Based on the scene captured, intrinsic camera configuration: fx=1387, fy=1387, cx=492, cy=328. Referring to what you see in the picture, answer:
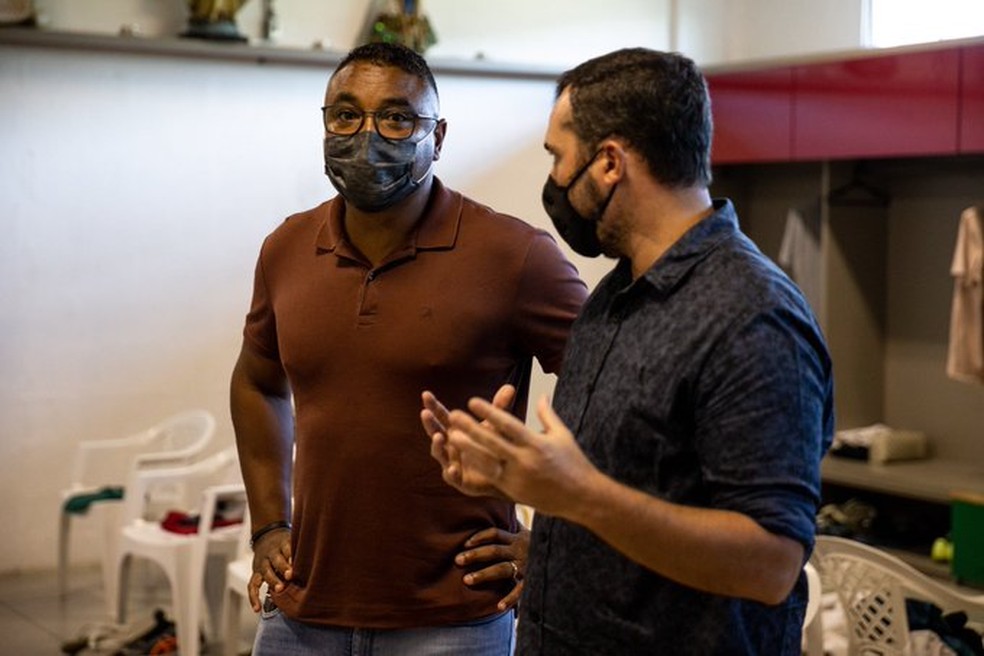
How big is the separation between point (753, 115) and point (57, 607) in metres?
4.19

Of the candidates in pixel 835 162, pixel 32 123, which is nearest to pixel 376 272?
pixel 32 123

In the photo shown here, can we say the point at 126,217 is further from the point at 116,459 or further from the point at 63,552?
the point at 63,552

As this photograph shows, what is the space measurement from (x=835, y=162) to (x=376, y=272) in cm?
535

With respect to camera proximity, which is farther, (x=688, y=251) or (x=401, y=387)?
(x=401, y=387)

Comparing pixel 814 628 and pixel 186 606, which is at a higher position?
pixel 814 628

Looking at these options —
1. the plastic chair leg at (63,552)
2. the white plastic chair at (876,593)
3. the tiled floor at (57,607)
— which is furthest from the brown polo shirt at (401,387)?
the plastic chair leg at (63,552)

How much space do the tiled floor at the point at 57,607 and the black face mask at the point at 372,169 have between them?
10.3ft

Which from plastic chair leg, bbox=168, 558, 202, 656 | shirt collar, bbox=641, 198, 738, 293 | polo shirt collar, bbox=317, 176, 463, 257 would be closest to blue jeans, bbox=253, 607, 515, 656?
polo shirt collar, bbox=317, 176, 463, 257

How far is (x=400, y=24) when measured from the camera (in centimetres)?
699

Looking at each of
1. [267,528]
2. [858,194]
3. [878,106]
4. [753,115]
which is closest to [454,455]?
[267,528]

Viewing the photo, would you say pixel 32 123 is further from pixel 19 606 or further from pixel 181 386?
pixel 19 606

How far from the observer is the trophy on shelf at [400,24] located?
22.8ft

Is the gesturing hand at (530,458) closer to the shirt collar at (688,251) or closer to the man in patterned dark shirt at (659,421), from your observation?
the man in patterned dark shirt at (659,421)

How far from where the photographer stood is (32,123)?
6.22 metres
